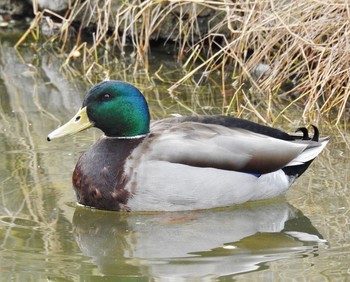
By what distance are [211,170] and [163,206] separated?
346mm

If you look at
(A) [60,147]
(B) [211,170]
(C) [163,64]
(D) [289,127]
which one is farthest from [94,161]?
(C) [163,64]

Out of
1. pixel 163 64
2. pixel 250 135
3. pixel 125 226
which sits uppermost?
pixel 250 135

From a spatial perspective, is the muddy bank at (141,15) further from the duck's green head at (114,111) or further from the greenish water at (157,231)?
the duck's green head at (114,111)

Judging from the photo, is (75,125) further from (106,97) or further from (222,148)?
(222,148)

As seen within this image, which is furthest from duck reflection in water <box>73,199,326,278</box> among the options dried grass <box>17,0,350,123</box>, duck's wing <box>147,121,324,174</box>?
dried grass <box>17,0,350,123</box>

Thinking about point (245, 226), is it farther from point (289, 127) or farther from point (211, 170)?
point (289, 127)

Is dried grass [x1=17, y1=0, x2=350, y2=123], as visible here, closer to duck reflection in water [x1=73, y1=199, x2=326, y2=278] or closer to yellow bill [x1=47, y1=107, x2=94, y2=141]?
duck reflection in water [x1=73, y1=199, x2=326, y2=278]

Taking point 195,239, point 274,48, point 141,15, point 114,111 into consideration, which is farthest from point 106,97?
point 141,15

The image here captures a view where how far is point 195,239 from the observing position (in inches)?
229

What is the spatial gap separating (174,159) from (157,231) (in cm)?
45

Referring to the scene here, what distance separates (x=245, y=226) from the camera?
241 inches

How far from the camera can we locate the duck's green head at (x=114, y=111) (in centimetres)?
638

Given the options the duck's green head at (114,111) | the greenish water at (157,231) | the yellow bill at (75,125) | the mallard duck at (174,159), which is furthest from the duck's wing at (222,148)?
the yellow bill at (75,125)

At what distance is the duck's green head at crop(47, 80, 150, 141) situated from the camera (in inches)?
251
